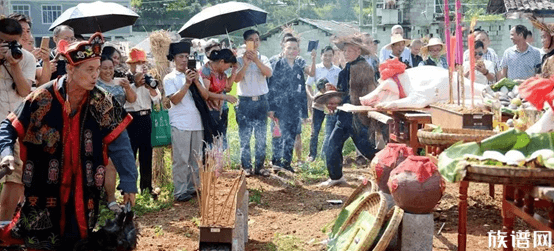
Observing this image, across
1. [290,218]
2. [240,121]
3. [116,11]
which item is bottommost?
[290,218]

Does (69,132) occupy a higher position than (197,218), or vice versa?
(69,132)

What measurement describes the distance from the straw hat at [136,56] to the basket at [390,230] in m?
4.07

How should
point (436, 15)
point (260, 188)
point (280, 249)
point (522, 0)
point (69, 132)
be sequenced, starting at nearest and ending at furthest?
point (69, 132)
point (280, 249)
point (260, 188)
point (522, 0)
point (436, 15)

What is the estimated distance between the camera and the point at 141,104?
8648 millimetres

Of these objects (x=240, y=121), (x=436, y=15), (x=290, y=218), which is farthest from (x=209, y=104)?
(x=436, y=15)

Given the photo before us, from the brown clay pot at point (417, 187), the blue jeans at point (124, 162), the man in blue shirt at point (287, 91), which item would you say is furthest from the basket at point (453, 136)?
the man in blue shirt at point (287, 91)

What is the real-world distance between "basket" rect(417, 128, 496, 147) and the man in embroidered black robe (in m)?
2.61

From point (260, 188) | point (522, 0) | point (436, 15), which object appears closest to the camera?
point (260, 188)

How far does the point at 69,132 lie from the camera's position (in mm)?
4562

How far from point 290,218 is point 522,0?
19777mm

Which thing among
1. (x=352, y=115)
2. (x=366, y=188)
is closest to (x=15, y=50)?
(x=366, y=188)

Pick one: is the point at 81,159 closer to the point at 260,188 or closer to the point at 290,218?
the point at 290,218

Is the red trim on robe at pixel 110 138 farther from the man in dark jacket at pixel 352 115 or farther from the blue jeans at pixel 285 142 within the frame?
the blue jeans at pixel 285 142

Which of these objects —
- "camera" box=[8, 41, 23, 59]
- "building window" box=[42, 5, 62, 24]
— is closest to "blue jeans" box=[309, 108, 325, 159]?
"camera" box=[8, 41, 23, 59]
